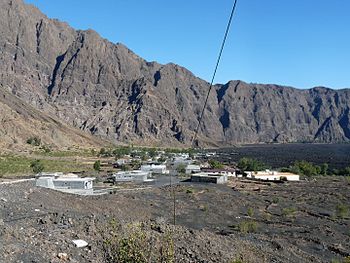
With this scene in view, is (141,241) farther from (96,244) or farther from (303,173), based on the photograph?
(303,173)

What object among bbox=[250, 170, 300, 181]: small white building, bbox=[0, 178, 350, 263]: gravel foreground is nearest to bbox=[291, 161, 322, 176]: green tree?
bbox=[250, 170, 300, 181]: small white building

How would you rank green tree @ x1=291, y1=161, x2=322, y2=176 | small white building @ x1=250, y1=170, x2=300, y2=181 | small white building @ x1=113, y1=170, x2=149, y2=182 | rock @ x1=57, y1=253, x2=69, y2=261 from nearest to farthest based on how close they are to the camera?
rock @ x1=57, y1=253, x2=69, y2=261 < small white building @ x1=113, y1=170, x2=149, y2=182 < small white building @ x1=250, y1=170, x2=300, y2=181 < green tree @ x1=291, y1=161, x2=322, y2=176

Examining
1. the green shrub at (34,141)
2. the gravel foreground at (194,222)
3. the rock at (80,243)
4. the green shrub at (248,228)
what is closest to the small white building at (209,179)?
the gravel foreground at (194,222)

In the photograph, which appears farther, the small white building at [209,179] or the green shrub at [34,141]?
the green shrub at [34,141]

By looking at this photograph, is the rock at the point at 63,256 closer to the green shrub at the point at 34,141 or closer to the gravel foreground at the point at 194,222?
the gravel foreground at the point at 194,222

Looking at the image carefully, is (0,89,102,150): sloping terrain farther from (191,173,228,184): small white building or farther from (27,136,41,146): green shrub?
(191,173,228,184): small white building

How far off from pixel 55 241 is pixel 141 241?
1239 centimetres

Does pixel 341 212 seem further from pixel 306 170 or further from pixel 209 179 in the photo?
pixel 306 170

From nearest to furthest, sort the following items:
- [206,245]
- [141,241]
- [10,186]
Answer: [141,241] < [206,245] < [10,186]

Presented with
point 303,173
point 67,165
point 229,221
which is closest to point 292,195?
point 229,221

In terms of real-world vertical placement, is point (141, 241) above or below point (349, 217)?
above

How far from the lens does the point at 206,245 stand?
95.1 feet

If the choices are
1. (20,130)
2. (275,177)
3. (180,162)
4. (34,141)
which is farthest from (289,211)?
(20,130)

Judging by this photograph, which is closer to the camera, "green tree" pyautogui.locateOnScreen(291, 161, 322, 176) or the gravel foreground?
the gravel foreground
